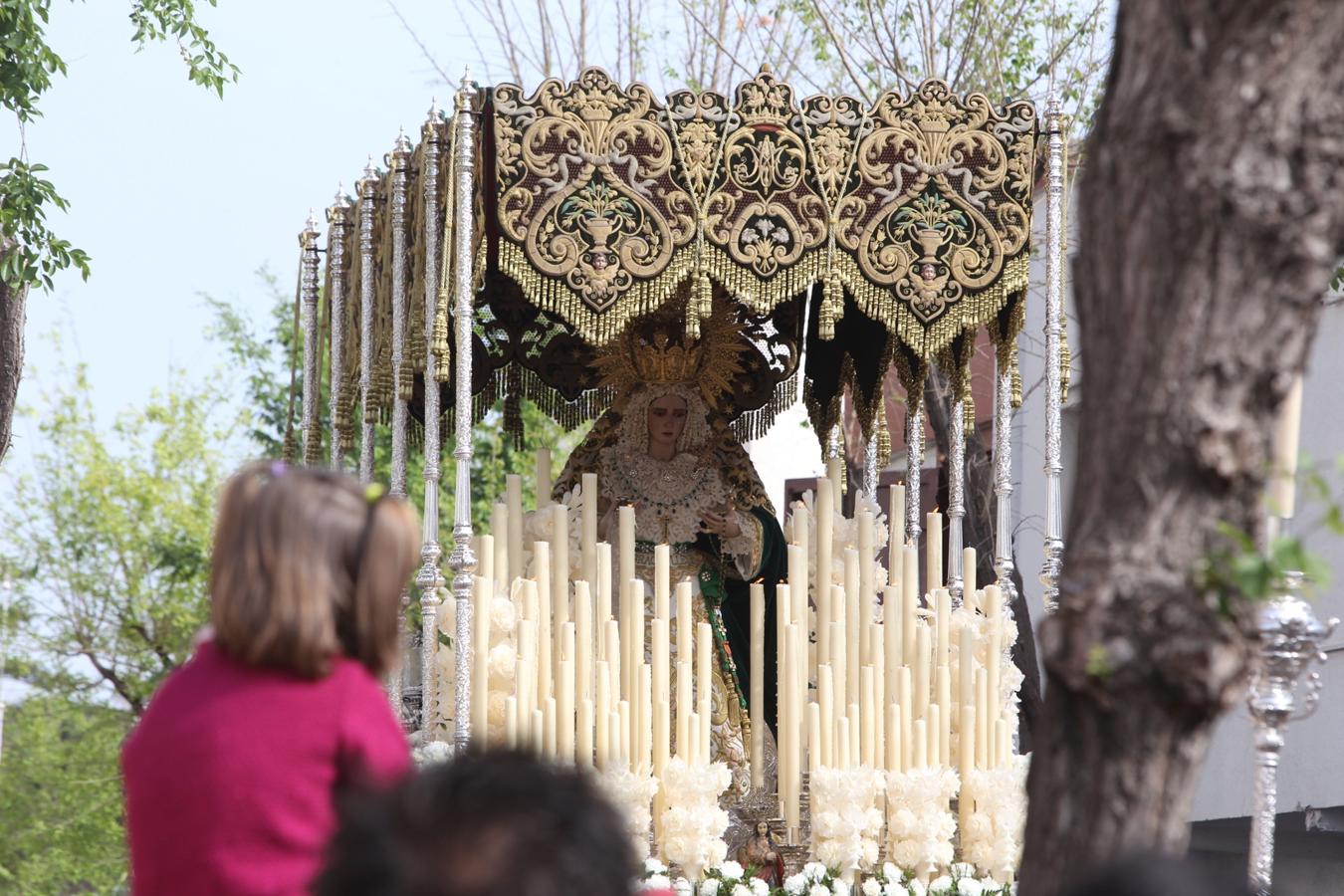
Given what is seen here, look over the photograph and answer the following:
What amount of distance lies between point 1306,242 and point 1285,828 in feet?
39.3

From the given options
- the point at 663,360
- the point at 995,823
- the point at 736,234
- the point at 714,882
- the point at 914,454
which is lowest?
the point at 714,882

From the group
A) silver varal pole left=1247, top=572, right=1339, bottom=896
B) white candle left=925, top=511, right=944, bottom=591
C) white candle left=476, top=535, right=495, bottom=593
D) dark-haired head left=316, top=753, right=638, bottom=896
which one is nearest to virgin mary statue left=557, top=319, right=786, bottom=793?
white candle left=925, top=511, right=944, bottom=591

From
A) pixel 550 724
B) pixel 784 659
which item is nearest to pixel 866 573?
pixel 784 659

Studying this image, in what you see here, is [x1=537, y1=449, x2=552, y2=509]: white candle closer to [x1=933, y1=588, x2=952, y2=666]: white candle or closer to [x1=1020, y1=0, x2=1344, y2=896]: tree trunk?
[x1=933, y1=588, x2=952, y2=666]: white candle

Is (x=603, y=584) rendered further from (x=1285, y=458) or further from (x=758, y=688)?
(x=1285, y=458)

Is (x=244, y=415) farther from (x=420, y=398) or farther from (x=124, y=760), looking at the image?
(x=124, y=760)

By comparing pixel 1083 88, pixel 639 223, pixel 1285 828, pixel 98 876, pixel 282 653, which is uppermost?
pixel 1083 88

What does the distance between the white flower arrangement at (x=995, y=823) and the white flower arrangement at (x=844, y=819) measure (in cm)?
45

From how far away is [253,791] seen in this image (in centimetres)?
288

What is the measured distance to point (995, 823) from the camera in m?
7.85

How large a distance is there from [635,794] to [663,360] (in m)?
2.46

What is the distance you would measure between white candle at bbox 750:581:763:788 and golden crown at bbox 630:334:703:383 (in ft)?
4.22

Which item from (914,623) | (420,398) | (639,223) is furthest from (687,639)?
(420,398)

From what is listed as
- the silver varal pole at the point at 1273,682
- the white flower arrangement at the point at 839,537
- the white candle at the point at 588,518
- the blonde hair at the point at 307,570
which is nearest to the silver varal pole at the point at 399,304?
the white candle at the point at 588,518
